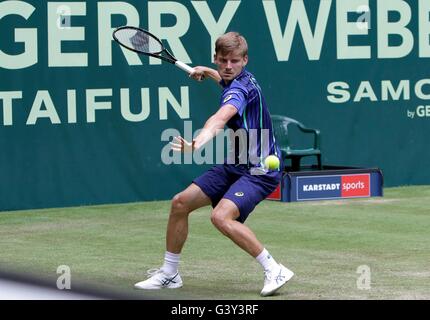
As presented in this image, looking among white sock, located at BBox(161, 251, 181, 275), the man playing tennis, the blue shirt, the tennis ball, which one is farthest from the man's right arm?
white sock, located at BBox(161, 251, 181, 275)

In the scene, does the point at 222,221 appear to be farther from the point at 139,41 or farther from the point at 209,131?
the point at 139,41

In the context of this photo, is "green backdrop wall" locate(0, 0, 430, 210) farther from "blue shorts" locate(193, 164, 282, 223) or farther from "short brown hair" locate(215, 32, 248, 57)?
Result: "short brown hair" locate(215, 32, 248, 57)

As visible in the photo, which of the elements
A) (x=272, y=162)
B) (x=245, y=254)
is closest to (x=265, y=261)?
(x=272, y=162)

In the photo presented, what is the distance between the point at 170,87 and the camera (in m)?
13.6

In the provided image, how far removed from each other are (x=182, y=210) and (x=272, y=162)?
2.33ft

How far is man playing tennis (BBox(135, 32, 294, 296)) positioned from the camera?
25.4ft

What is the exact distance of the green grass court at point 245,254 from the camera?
27.2 ft

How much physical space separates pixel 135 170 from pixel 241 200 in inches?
231

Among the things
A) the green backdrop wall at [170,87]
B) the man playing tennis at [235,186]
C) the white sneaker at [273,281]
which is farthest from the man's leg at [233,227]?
the green backdrop wall at [170,87]

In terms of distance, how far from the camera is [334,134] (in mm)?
14555

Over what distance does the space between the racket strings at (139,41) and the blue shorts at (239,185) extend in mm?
1703

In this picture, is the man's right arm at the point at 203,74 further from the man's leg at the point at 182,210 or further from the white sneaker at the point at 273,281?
the white sneaker at the point at 273,281

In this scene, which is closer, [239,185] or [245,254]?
[239,185]
